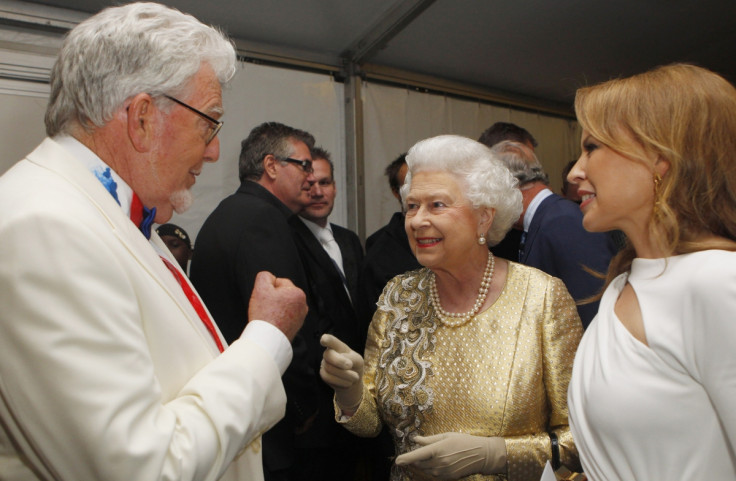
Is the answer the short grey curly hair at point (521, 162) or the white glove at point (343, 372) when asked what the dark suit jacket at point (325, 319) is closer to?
the white glove at point (343, 372)

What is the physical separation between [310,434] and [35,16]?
2.47 meters

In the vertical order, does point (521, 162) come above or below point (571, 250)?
above

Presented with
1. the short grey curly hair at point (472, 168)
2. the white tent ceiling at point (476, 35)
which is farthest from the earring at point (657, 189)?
the white tent ceiling at point (476, 35)

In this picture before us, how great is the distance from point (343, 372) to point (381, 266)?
0.87 m

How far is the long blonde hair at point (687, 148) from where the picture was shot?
980 mm

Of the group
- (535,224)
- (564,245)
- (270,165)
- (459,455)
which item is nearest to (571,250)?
(564,245)

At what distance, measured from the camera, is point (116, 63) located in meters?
1.02

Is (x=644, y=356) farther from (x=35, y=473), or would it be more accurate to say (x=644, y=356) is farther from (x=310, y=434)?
(x=310, y=434)

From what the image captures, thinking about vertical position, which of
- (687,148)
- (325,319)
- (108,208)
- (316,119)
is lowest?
(325,319)

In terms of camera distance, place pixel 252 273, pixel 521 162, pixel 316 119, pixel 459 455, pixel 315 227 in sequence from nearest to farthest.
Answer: pixel 459 455 → pixel 252 273 → pixel 521 162 → pixel 315 227 → pixel 316 119

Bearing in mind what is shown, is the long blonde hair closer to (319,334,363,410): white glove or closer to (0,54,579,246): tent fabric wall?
(319,334,363,410): white glove

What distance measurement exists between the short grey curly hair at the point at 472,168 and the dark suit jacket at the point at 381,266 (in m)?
0.60

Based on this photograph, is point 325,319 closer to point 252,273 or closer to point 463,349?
point 252,273

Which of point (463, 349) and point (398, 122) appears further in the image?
point (398, 122)
